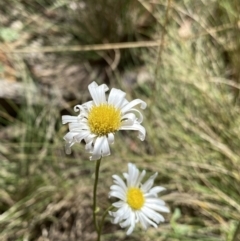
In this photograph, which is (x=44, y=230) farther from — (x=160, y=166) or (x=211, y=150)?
(x=211, y=150)

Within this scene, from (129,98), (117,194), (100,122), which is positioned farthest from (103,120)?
(129,98)

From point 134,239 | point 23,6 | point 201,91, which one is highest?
point 23,6

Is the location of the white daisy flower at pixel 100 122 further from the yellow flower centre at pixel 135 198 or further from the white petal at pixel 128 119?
the yellow flower centre at pixel 135 198

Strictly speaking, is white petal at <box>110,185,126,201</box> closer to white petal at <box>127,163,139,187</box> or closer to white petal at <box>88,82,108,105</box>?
white petal at <box>127,163,139,187</box>

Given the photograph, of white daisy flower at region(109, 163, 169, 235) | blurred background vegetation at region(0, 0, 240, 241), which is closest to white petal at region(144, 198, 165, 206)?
white daisy flower at region(109, 163, 169, 235)

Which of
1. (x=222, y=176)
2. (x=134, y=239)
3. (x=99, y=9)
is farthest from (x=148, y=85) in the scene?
(x=134, y=239)

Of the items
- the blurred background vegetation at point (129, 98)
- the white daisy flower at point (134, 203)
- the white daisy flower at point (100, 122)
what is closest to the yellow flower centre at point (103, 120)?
the white daisy flower at point (100, 122)

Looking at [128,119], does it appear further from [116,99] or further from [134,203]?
[134,203]

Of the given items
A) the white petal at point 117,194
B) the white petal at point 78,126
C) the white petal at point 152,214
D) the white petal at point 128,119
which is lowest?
the white petal at point 152,214
